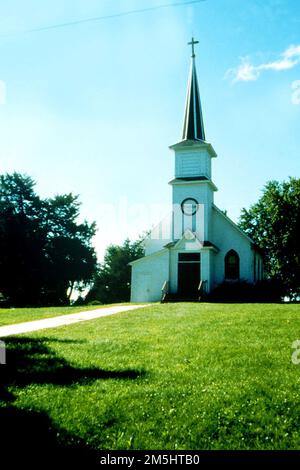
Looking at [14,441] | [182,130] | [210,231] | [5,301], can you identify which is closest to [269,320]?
[14,441]

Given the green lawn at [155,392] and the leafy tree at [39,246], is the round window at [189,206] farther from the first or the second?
the leafy tree at [39,246]

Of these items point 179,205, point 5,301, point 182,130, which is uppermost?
point 182,130

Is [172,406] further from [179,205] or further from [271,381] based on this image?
[179,205]

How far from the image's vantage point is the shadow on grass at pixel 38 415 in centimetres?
410

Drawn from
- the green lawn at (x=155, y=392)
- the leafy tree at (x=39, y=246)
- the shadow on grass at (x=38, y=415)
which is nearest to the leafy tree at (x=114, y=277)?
the leafy tree at (x=39, y=246)

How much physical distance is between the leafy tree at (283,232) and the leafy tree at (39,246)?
25.6 metres

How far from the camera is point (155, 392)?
18.6 ft

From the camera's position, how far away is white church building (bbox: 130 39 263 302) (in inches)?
1112

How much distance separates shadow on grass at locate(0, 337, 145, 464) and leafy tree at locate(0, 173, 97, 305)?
1548 inches

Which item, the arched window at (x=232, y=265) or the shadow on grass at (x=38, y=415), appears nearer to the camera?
the shadow on grass at (x=38, y=415)

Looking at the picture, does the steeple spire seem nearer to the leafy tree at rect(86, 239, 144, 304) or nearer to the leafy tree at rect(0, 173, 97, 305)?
the leafy tree at rect(0, 173, 97, 305)

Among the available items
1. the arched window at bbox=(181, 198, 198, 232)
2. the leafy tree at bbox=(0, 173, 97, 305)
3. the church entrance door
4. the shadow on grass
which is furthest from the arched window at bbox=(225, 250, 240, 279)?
the leafy tree at bbox=(0, 173, 97, 305)

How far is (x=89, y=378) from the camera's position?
6441mm
